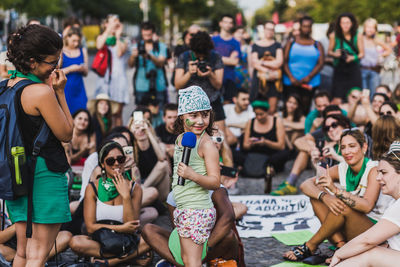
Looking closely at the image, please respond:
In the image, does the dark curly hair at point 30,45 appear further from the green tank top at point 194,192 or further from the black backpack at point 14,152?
the green tank top at point 194,192

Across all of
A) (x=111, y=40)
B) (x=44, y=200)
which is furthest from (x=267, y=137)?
(x=44, y=200)

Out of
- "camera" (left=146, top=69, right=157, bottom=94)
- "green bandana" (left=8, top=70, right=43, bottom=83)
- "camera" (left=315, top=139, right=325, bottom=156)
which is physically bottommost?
"camera" (left=315, top=139, right=325, bottom=156)

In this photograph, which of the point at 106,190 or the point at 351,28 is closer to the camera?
the point at 106,190

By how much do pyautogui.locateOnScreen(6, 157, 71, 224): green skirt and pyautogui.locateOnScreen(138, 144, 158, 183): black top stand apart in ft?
11.1

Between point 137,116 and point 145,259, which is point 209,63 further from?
point 145,259

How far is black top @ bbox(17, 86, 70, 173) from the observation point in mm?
3455

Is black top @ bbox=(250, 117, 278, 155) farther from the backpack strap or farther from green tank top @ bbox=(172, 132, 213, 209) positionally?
the backpack strap

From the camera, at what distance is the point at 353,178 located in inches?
210

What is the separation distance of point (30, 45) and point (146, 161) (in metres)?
3.69

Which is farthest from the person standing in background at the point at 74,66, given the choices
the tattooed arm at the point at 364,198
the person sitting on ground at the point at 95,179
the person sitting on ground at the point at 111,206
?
the tattooed arm at the point at 364,198

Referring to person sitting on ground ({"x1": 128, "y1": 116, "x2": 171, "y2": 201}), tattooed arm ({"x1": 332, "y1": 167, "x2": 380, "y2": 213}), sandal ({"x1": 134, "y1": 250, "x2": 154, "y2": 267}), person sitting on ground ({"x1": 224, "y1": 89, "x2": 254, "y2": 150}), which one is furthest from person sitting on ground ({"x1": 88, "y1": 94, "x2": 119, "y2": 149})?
tattooed arm ({"x1": 332, "y1": 167, "x2": 380, "y2": 213})

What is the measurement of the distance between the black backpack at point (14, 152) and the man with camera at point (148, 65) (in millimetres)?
5681

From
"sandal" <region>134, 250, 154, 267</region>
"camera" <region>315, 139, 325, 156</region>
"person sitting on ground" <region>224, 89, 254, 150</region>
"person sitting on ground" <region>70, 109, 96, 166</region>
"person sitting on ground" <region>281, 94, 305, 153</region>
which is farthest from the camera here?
"person sitting on ground" <region>224, 89, 254, 150</region>

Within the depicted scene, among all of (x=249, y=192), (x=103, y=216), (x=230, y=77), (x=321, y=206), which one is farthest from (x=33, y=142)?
(x=230, y=77)
